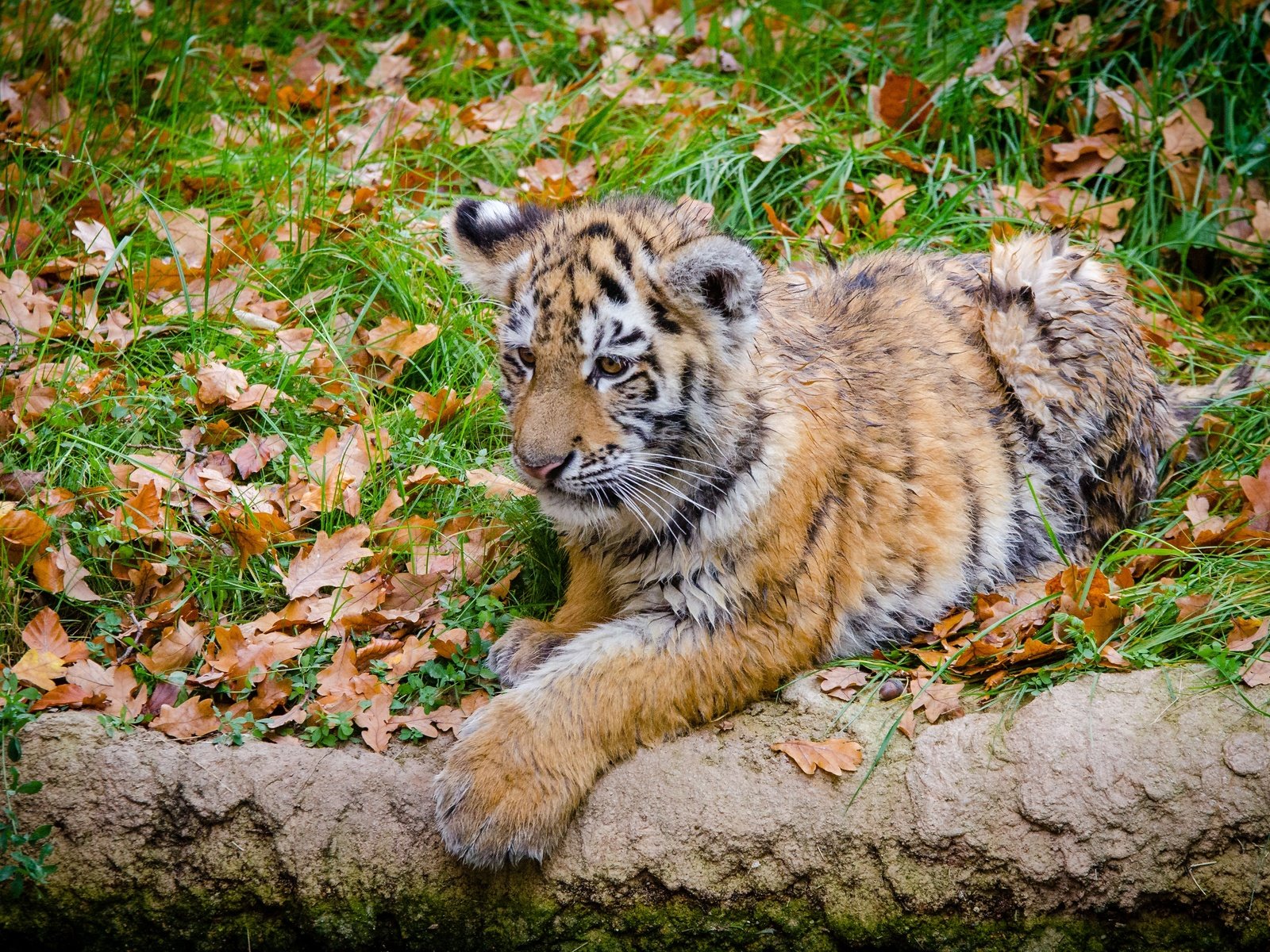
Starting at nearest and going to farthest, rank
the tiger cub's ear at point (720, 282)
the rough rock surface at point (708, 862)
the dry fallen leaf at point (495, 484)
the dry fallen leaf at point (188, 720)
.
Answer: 1. the rough rock surface at point (708, 862)
2. the tiger cub's ear at point (720, 282)
3. the dry fallen leaf at point (188, 720)
4. the dry fallen leaf at point (495, 484)

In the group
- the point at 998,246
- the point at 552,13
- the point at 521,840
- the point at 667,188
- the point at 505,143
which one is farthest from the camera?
the point at 552,13

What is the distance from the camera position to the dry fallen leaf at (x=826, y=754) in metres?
3.62

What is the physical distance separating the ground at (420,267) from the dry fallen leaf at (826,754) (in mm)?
85

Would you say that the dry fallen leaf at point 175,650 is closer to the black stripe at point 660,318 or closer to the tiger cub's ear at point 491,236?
the tiger cub's ear at point 491,236

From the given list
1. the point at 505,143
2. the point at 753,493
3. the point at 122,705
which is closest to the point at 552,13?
the point at 505,143

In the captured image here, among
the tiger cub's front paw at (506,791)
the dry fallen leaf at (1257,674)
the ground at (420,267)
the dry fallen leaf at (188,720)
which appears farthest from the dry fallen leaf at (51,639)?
the dry fallen leaf at (1257,674)

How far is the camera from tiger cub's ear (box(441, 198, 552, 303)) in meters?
4.05

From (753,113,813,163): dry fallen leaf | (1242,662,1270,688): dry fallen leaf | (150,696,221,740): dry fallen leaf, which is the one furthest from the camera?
(753,113,813,163): dry fallen leaf

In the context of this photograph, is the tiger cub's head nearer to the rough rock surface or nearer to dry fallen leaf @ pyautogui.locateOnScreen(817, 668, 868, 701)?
dry fallen leaf @ pyautogui.locateOnScreen(817, 668, 868, 701)

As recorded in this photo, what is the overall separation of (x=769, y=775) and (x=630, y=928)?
0.61 m

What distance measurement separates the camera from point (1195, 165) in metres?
6.11

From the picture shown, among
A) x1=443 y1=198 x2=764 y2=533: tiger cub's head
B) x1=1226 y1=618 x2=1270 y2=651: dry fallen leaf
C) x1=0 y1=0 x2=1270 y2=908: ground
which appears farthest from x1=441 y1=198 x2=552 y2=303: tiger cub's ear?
x1=1226 y1=618 x2=1270 y2=651: dry fallen leaf

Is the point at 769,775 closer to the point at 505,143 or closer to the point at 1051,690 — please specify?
the point at 1051,690

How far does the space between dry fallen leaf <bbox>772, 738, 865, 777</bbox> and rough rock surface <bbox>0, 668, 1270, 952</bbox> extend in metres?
0.09
